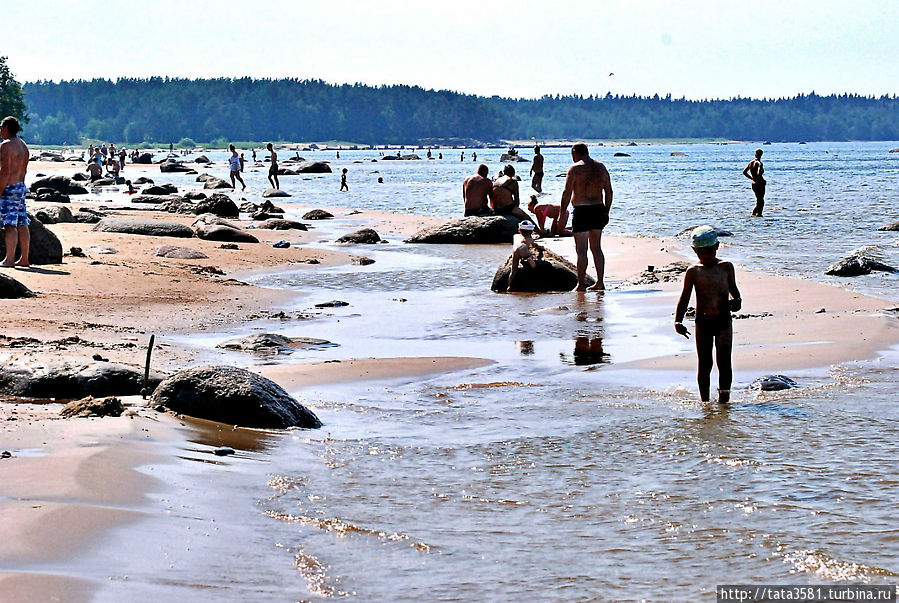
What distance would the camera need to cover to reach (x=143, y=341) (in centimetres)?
1016

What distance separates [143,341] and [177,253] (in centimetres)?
848

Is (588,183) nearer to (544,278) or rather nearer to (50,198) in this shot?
(544,278)

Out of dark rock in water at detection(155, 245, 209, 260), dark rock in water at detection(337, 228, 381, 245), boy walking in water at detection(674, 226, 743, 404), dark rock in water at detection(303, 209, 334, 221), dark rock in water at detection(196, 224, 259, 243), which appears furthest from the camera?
dark rock in water at detection(303, 209, 334, 221)

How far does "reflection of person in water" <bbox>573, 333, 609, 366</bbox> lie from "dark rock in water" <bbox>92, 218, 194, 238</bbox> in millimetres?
12813

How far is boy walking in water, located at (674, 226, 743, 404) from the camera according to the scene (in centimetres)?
845

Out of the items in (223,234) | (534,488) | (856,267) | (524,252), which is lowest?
(534,488)

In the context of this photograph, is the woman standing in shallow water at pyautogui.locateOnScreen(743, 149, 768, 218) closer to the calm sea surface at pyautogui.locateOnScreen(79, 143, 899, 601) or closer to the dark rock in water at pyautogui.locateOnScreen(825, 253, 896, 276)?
→ the dark rock in water at pyautogui.locateOnScreen(825, 253, 896, 276)

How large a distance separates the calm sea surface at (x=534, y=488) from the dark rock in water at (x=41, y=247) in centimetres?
514

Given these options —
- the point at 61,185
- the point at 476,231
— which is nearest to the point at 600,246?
the point at 476,231

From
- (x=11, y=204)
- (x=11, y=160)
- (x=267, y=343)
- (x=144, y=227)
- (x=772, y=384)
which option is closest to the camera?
(x=772, y=384)

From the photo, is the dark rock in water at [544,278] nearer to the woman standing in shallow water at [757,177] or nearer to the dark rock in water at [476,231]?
the dark rock in water at [476,231]

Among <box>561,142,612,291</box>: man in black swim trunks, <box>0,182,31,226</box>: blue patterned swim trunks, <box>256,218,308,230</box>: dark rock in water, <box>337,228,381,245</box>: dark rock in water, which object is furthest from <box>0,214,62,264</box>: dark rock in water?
<box>256,218,308,230</box>: dark rock in water

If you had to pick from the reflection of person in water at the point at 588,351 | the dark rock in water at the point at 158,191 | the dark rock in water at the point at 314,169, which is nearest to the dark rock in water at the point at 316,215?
the dark rock in water at the point at 158,191

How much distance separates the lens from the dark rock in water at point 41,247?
15.0m
